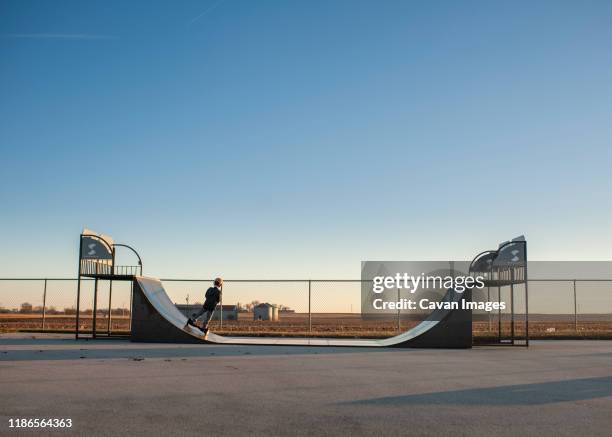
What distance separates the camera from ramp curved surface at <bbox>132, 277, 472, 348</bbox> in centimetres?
1530

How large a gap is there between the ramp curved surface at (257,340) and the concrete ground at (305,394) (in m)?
3.11

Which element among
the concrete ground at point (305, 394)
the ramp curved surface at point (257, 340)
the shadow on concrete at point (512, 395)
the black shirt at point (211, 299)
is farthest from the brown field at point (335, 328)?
the shadow on concrete at point (512, 395)

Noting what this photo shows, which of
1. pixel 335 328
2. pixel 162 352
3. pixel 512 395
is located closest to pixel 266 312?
pixel 335 328

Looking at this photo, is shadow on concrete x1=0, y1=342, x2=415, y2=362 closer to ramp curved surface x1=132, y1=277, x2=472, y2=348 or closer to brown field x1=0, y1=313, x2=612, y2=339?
ramp curved surface x1=132, y1=277, x2=472, y2=348

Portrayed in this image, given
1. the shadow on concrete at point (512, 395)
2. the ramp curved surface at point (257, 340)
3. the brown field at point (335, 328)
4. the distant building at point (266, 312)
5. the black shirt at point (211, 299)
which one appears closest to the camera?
the shadow on concrete at point (512, 395)

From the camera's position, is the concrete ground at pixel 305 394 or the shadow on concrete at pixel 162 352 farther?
the shadow on concrete at pixel 162 352

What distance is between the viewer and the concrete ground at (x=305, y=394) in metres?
5.43

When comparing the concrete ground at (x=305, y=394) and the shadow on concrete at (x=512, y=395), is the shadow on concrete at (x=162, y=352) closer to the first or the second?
the concrete ground at (x=305, y=394)

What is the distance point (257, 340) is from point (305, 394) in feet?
29.8

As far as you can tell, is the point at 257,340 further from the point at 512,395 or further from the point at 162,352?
the point at 512,395

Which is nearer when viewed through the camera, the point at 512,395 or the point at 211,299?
the point at 512,395

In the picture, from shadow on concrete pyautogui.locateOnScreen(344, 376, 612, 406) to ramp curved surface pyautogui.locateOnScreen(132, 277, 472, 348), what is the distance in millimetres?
6869

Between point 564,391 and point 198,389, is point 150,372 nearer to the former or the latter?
point 198,389

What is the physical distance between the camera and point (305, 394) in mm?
7145
